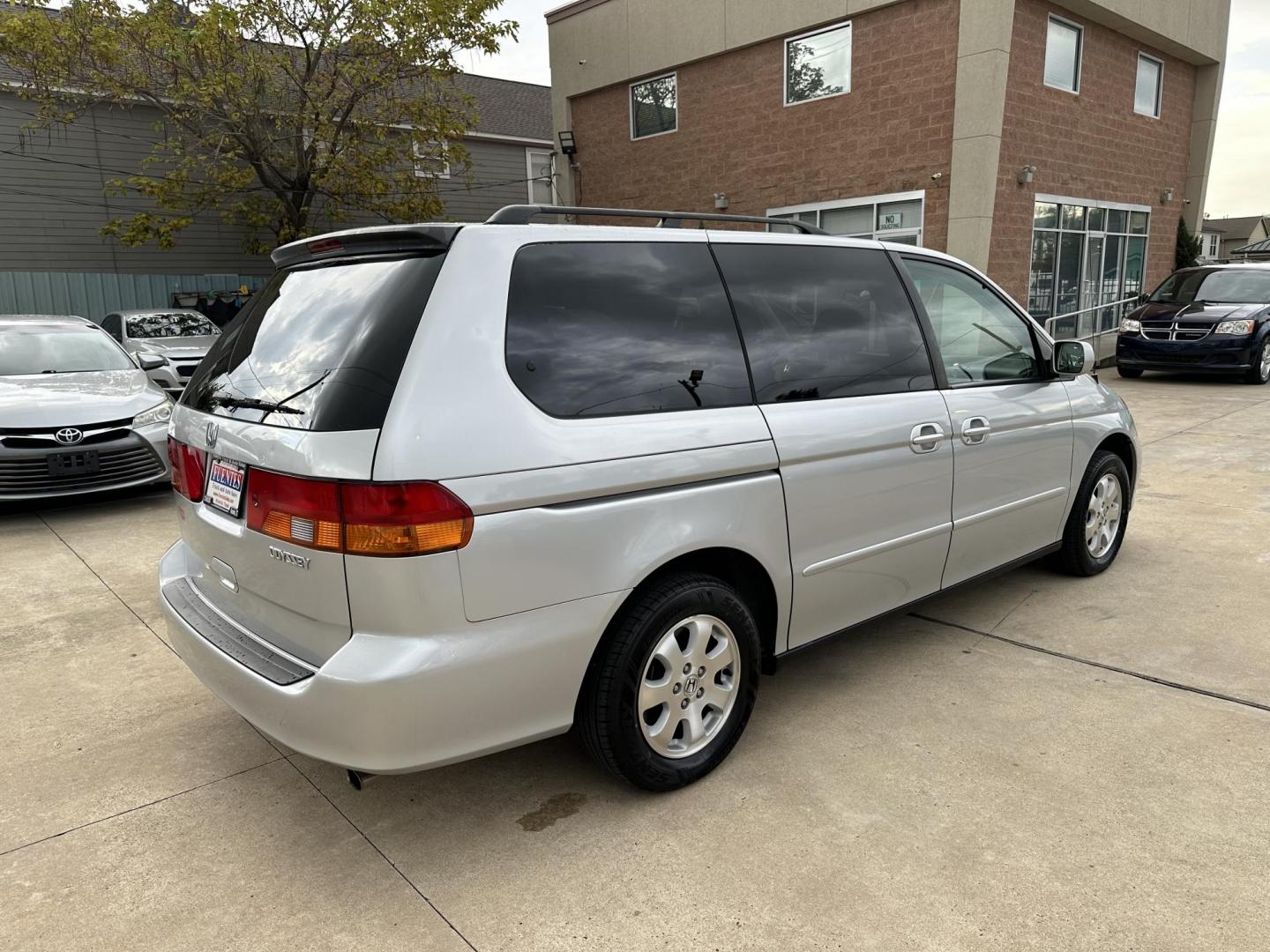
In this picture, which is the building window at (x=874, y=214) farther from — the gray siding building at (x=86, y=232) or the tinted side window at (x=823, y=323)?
the tinted side window at (x=823, y=323)

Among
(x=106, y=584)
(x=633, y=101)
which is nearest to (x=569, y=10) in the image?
(x=633, y=101)

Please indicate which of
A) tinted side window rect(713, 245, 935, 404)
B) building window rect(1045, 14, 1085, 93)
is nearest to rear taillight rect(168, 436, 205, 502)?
tinted side window rect(713, 245, 935, 404)

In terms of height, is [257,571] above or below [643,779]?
above

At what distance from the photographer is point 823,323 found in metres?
3.18

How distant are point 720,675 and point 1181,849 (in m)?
1.36

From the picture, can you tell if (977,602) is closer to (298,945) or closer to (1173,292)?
(298,945)

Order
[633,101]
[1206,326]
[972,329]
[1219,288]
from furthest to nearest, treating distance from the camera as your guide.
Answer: [633,101]
[1219,288]
[1206,326]
[972,329]

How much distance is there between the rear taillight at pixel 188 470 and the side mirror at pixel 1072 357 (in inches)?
143

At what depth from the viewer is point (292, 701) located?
88.9 inches

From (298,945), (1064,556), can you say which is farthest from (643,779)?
(1064,556)

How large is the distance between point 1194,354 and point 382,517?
13594mm

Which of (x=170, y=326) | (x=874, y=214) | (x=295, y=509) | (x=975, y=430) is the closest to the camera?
(x=295, y=509)

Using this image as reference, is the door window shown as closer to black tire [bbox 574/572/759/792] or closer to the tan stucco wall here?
black tire [bbox 574/572/759/792]

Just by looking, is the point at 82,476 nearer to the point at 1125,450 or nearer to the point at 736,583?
the point at 736,583
